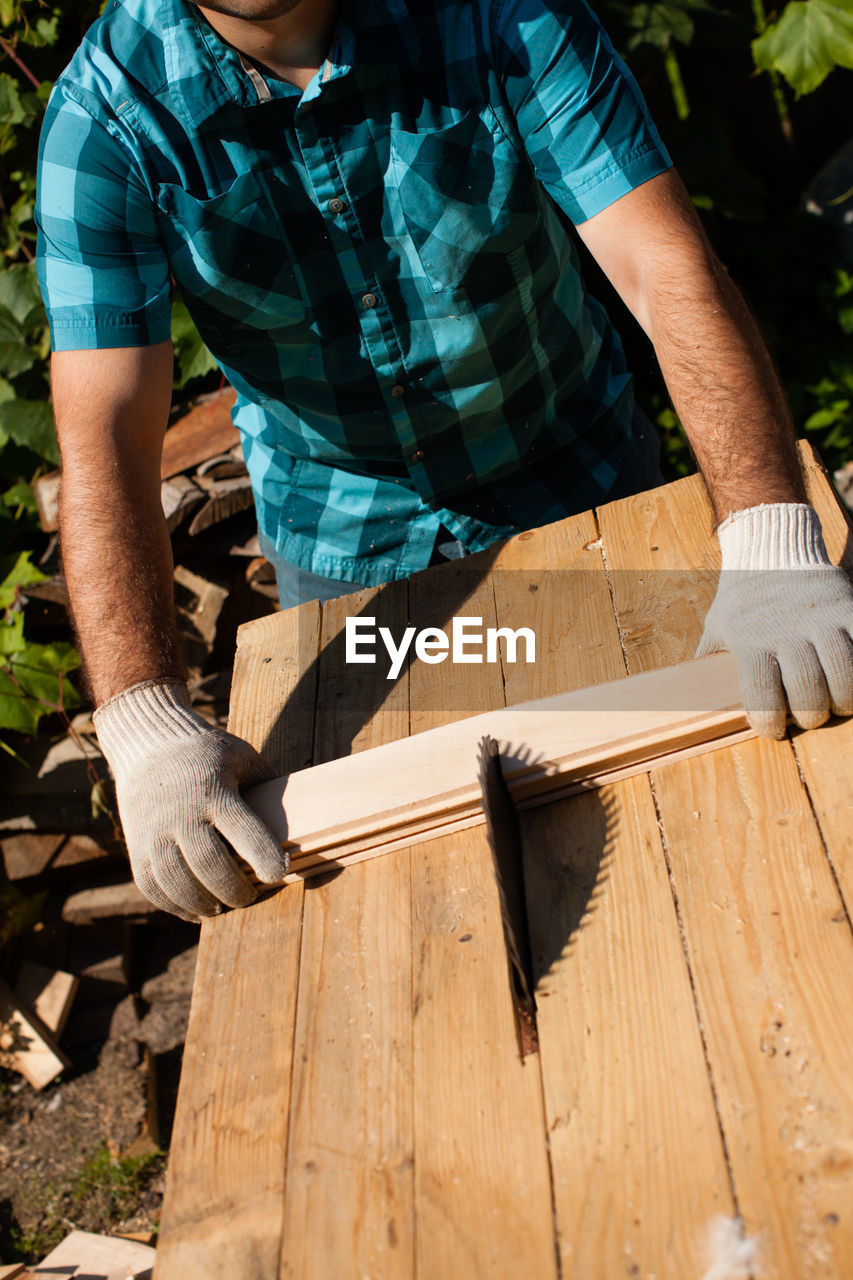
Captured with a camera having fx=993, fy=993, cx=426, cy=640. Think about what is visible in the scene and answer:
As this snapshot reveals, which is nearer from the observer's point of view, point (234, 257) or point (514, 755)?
point (514, 755)

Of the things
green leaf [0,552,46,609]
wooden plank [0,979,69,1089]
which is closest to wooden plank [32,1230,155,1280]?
wooden plank [0,979,69,1089]

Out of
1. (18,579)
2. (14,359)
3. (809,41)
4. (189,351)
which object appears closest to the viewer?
(189,351)

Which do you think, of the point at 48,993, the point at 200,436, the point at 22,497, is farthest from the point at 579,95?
the point at 48,993

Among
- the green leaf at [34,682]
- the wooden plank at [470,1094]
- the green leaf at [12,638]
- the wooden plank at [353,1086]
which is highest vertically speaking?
the wooden plank at [353,1086]

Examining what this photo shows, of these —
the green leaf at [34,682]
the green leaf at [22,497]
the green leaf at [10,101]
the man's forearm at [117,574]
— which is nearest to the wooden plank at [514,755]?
the man's forearm at [117,574]

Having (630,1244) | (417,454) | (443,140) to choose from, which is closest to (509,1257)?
(630,1244)

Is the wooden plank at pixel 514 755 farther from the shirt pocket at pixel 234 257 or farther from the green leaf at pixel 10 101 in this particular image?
the green leaf at pixel 10 101

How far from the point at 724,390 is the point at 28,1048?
2781 mm

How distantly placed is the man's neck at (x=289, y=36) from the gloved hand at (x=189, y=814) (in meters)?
1.17

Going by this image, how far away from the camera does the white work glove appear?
4.38 ft

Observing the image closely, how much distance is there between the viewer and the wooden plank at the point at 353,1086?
105 cm

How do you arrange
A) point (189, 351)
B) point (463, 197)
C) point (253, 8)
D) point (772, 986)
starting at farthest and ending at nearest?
point (189, 351) → point (463, 197) → point (253, 8) → point (772, 986)
